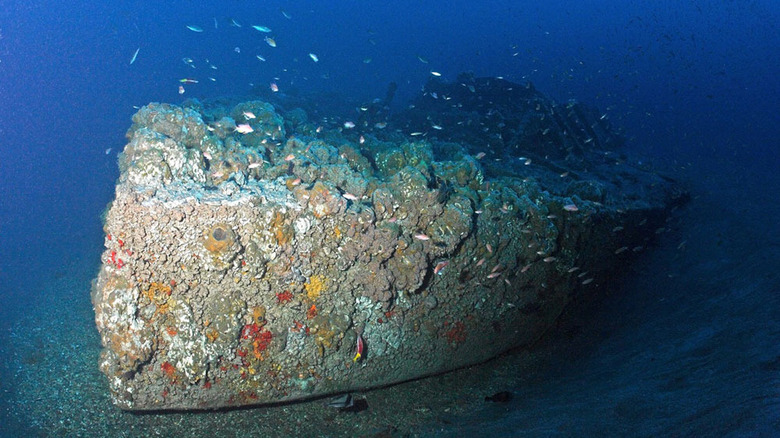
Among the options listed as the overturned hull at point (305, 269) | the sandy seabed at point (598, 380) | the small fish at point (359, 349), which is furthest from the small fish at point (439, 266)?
the sandy seabed at point (598, 380)

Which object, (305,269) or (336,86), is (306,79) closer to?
(336,86)

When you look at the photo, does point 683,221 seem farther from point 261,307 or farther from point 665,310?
point 261,307

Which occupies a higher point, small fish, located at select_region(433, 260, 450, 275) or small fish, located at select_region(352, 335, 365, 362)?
small fish, located at select_region(433, 260, 450, 275)

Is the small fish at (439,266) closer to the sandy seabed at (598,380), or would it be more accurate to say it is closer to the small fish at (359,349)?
the small fish at (359,349)

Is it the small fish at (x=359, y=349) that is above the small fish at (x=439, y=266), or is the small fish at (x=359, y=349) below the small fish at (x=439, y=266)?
below

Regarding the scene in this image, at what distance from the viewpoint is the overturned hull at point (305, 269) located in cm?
487

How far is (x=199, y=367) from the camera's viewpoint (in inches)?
198

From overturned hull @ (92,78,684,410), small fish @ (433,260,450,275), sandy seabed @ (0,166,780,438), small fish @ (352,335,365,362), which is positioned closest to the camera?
sandy seabed @ (0,166,780,438)

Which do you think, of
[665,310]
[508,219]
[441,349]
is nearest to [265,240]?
[441,349]

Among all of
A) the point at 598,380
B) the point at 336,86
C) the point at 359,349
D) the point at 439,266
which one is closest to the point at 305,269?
the point at 359,349

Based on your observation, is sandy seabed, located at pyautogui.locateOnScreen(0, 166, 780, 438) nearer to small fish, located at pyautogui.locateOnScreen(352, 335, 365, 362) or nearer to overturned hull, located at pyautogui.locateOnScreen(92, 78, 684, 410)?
overturned hull, located at pyautogui.locateOnScreen(92, 78, 684, 410)

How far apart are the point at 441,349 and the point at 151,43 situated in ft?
474

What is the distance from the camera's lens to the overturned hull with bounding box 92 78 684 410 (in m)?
4.87

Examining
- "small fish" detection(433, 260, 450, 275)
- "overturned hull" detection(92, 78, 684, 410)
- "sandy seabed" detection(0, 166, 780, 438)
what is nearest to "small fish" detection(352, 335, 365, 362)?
"overturned hull" detection(92, 78, 684, 410)
